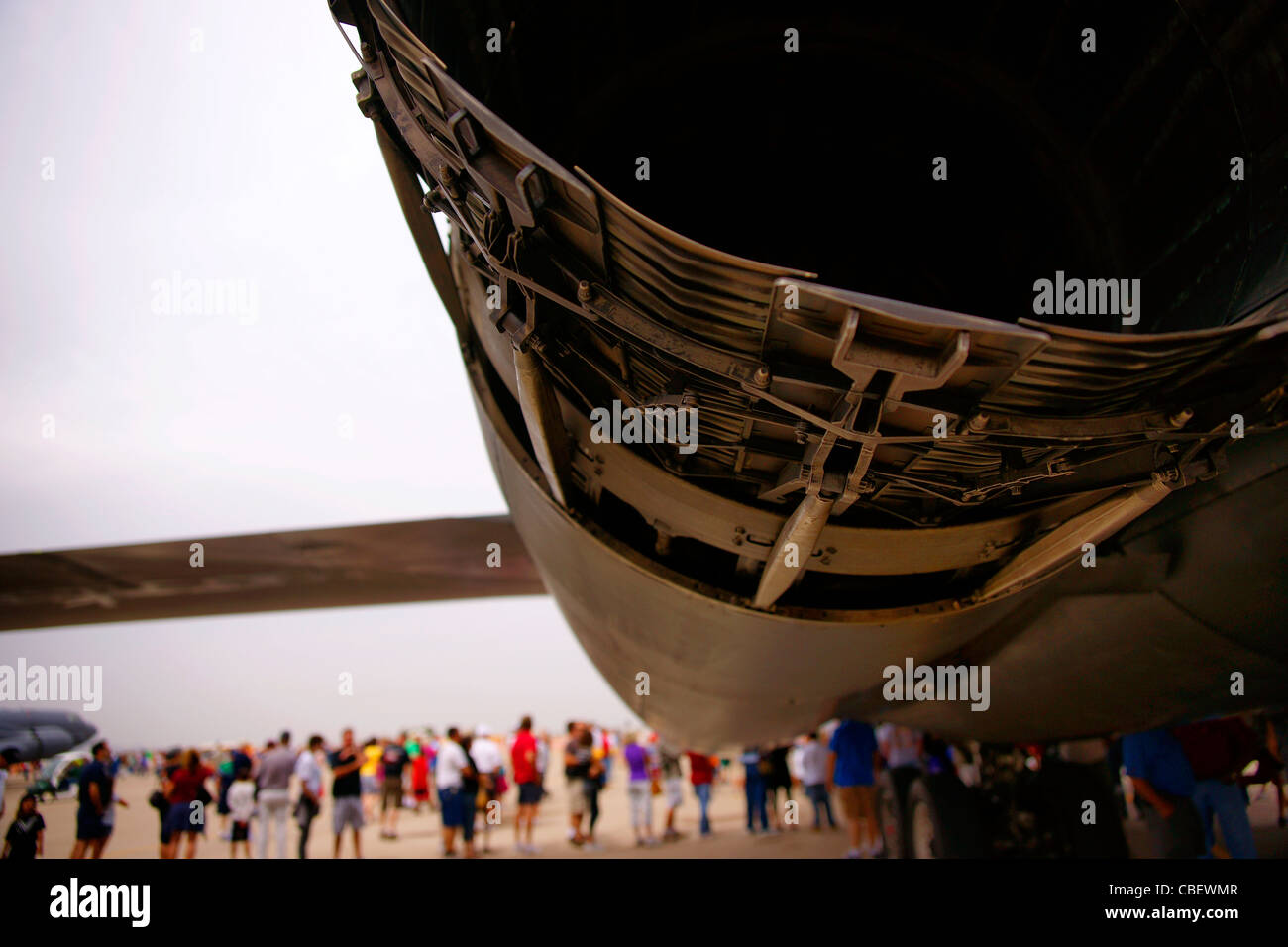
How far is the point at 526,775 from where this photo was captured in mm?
8727

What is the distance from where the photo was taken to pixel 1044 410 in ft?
6.52

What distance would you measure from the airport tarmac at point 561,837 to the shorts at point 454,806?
86 cm

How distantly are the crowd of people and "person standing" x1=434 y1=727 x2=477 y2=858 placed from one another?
0.01 m

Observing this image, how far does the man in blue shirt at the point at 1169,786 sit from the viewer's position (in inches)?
191

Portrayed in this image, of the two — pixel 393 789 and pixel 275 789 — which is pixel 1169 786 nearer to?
pixel 275 789

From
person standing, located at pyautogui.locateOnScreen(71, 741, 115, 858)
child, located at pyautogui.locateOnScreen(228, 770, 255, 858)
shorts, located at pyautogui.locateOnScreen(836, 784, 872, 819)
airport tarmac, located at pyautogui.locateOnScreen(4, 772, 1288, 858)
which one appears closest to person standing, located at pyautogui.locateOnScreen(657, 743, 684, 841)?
airport tarmac, located at pyautogui.locateOnScreen(4, 772, 1288, 858)

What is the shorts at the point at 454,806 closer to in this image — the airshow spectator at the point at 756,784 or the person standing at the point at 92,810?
the person standing at the point at 92,810

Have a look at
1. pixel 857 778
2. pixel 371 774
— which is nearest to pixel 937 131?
pixel 857 778

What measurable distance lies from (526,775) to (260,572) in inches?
164

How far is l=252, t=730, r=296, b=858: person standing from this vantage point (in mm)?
7492

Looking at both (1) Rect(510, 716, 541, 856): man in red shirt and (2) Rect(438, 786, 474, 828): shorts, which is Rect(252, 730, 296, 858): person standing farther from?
(1) Rect(510, 716, 541, 856): man in red shirt
